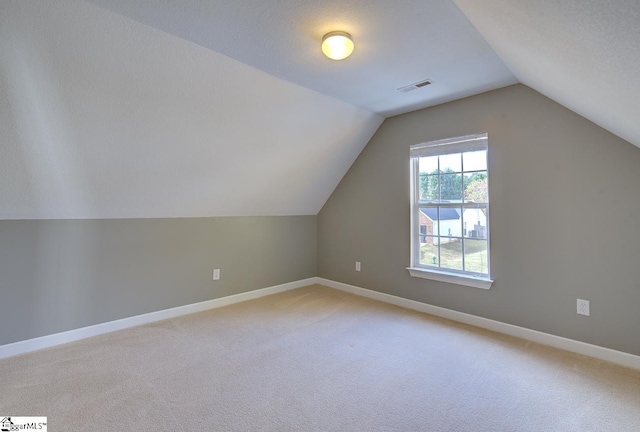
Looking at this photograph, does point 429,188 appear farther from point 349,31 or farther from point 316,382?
point 316,382

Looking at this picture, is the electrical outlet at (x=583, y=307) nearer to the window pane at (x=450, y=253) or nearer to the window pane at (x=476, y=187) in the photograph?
the window pane at (x=450, y=253)

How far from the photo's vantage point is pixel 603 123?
7.18 ft

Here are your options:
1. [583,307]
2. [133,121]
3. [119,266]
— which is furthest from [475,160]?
[119,266]

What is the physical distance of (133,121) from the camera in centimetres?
221

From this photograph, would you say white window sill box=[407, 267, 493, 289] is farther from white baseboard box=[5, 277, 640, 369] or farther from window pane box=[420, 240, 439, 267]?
white baseboard box=[5, 277, 640, 369]

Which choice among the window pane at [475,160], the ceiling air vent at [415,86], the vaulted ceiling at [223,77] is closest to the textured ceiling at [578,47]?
the vaulted ceiling at [223,77]

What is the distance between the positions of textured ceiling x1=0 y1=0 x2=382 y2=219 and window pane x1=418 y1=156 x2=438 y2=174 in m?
0.79

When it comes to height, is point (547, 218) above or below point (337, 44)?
below

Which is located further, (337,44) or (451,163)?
(451,163)

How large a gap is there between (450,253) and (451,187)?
28.1 inches

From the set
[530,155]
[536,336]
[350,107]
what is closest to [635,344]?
[536,336]

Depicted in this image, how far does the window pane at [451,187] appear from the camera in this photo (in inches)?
124

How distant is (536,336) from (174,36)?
366 cm

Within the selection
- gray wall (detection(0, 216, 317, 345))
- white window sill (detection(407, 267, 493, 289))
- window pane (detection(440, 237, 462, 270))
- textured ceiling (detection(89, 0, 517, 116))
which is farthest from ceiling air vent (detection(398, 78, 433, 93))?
gray wall (detection(0, 216, 317, 345))
